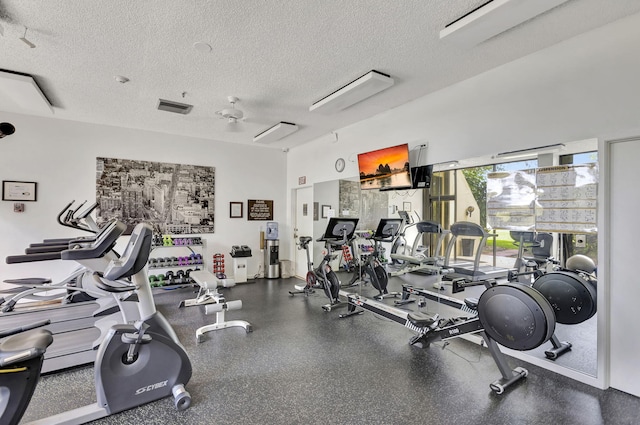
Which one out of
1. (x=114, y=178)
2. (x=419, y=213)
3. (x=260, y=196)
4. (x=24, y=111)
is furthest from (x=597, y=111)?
(x=24, y=111)

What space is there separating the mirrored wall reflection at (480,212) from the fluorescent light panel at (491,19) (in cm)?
129

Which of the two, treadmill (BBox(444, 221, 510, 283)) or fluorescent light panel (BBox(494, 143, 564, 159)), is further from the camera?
treadmill (BBox(444, 221, 510, 283))

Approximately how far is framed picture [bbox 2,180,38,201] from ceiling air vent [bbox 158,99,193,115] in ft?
8.93

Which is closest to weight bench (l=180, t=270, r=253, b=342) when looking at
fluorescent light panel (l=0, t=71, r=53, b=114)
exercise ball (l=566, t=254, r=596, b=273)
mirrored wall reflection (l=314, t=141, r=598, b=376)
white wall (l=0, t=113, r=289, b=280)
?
white wall (l=0, t=113, r=289, b=280)

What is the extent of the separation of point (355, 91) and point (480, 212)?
2.11m

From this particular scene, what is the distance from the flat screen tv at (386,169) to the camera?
432cm

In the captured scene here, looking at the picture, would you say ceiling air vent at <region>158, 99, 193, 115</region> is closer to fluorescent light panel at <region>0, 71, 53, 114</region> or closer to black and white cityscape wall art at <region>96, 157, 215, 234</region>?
fluorescent light panel at <region>0, 71, 53, 114</region>

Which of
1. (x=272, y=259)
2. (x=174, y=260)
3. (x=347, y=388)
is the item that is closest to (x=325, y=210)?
(x=272, y=259)

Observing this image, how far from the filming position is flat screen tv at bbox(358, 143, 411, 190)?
170 inches

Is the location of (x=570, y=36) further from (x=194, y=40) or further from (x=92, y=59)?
(x=92, y=59)

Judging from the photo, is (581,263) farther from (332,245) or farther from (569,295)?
(332,245)

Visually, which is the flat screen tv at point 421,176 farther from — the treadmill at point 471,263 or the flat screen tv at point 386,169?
the treadmill at point 471,263

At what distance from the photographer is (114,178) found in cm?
568

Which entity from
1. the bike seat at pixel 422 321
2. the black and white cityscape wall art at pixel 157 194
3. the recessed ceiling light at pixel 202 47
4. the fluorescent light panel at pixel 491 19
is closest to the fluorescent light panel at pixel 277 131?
the black and white cityscape wall art at pixel 157 194
